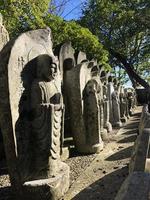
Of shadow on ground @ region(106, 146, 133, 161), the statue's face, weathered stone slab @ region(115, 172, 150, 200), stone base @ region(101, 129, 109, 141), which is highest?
the statue's face

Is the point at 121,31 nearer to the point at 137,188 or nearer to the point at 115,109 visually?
the point at 115,109

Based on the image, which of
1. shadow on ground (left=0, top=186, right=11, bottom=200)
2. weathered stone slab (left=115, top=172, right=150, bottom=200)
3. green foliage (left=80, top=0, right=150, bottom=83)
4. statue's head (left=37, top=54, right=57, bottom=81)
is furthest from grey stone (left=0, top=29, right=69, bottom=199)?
green foliage (left=80, top=0, right=150, bottom=83)

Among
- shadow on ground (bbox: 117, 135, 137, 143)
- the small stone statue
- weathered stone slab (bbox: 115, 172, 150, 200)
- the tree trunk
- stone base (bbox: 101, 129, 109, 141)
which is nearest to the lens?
weathered stone slab (bbox: 115, 172, 150, 200)

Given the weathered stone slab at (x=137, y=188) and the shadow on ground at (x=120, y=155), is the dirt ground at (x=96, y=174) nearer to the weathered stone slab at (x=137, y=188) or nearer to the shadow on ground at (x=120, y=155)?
the shadow on ground at (x=120, y=155)

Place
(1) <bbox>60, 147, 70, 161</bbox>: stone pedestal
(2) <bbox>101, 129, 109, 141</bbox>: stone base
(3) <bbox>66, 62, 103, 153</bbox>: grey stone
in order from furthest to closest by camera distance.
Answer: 1. (2) <bbox>101, 129, 109, 141</bbox>: stone base
2. (3) <bbox>66, 62, 103, 153</bbox>: grey stone
3. (1) <bbox>60, 147, 70, 161</bbox>: stone pedestal

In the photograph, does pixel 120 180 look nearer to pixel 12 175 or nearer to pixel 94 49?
pixel 12 175

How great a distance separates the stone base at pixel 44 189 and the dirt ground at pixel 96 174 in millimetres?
195

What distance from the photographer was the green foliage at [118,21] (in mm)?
29375

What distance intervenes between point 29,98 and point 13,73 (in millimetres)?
458

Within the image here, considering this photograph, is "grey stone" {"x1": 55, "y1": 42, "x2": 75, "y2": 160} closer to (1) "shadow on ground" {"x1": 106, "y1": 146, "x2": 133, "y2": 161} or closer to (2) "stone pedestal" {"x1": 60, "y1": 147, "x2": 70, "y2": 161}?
(2) "stone pedestal" {"x1": 60, "y1": 147, "x2": 70, "y2": 161}

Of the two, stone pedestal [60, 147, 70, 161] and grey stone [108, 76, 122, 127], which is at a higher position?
grey stone [108, 76, 122, 127]

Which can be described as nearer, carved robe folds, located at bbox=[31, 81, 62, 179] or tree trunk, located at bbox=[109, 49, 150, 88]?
carved robe folds, located at bbox=[31, 81, 62, 179]

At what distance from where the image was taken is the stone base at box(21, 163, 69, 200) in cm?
512

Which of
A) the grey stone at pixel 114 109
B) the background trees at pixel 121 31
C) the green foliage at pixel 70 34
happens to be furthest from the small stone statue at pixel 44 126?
the background trees at pixel 121 31
